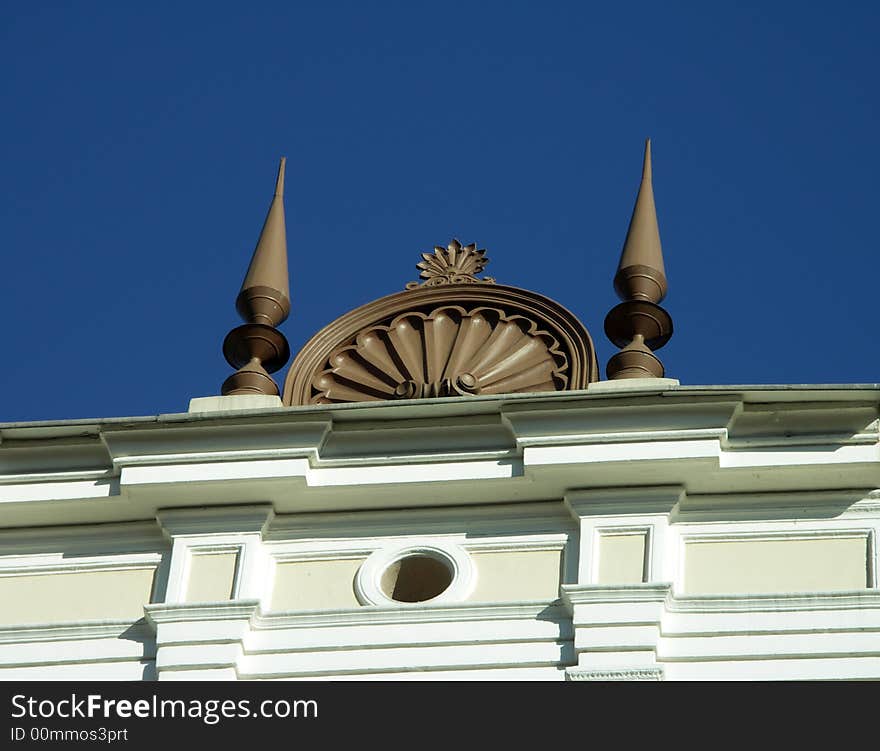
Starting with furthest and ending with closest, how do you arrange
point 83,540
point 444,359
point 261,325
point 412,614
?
point 261,325
point 444,359
point 83,540
point 412,614

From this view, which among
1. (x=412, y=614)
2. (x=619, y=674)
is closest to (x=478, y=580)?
(x=412, y=614)

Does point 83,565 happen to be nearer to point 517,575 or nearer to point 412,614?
point 412,614

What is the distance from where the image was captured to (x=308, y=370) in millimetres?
16469

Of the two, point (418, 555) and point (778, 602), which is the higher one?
point (418, 555)

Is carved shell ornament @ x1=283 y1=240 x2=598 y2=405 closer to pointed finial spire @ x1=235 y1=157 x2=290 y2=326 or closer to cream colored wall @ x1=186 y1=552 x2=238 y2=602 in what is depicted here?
pointed finial spire @ x1=235 y1=157 x2=290 y2=326

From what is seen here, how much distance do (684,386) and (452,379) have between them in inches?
62.3

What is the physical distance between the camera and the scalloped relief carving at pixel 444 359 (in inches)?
637

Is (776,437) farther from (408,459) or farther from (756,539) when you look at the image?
(408,459)

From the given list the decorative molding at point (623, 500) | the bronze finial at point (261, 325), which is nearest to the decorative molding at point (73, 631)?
the bronze finial at point (261, 325)

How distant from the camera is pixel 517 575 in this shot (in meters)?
15.0

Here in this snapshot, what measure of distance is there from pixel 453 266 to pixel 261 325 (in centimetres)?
137

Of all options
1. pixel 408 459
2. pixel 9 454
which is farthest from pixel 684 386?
pixel 9 454

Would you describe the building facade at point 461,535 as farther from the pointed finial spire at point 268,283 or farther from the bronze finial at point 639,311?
the pointed finial spire at point 268,283
